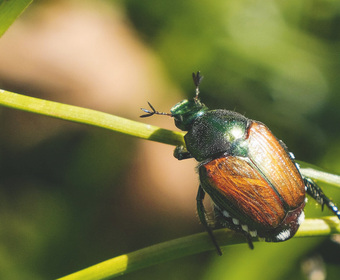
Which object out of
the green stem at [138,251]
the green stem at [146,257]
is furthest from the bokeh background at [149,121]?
the green stem at [146,257]

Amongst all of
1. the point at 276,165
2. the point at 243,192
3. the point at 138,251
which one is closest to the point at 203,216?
the point at 243,192

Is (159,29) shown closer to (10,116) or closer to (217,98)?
(217,98)

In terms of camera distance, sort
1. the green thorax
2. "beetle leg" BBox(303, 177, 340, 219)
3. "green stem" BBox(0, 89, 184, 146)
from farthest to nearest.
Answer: the green thorax < "beetle leg" BBox(303, 177, 340, 219) < "green stem" BBox(0, 89, 184, 146)

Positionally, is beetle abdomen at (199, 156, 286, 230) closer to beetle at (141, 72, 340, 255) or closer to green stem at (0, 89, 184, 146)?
beetle at (141, 72, 340, 255)

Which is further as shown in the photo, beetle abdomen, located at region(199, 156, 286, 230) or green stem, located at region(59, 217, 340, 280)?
beetle abdomen, located at region(199, 156, 286, 230)

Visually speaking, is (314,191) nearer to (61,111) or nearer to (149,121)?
(61,111)

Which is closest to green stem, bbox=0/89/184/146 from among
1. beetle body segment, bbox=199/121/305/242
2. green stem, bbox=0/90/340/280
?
green stem, bbox=0/90/340/280

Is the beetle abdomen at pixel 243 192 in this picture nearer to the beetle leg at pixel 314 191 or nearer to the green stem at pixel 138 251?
the beetle leg at pixel 314 191
